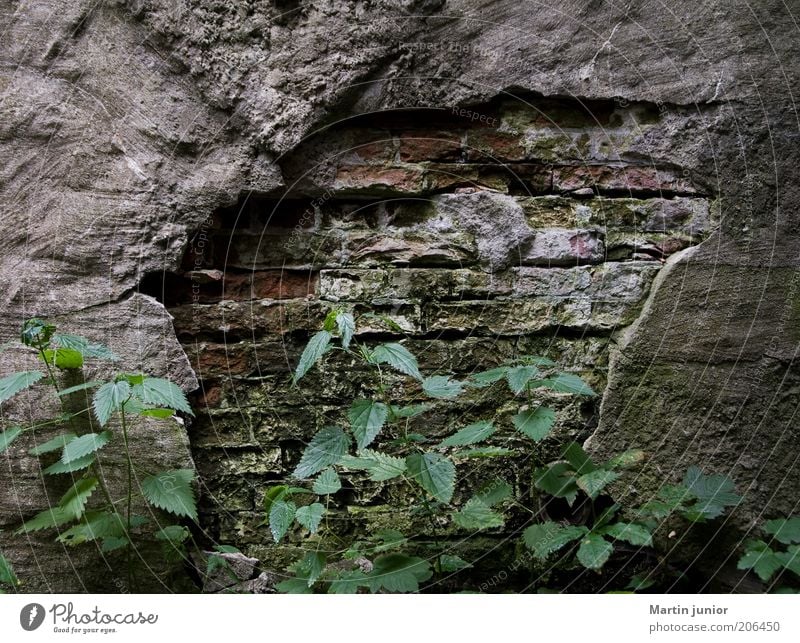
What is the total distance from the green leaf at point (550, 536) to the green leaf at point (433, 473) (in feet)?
0.88

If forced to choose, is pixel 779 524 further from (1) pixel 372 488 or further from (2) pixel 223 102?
(2) pixel 223 102

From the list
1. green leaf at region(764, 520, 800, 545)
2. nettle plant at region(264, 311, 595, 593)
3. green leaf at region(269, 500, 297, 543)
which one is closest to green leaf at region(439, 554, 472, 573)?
nettle plant at region(264, 311, 595, 593)

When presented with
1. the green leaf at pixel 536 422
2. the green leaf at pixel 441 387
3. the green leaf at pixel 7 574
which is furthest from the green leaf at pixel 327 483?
the green leaf at pixel 7 574

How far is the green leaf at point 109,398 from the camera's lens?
1.42 metres

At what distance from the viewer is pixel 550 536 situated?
1.56 metres

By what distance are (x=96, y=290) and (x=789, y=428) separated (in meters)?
1.78

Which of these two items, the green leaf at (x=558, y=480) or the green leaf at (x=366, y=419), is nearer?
the green leaf at (x=366, y=419)

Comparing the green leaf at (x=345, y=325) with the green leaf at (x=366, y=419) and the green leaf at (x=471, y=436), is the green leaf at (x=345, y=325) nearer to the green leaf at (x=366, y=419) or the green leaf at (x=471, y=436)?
the green leaf at (x=366, y=419)

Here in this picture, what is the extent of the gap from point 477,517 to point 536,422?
0.24m

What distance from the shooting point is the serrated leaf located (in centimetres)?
162

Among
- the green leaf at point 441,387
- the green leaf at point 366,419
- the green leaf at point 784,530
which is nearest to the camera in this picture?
the green leaf at point 366,419

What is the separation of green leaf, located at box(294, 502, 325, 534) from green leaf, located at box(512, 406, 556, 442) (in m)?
0.47

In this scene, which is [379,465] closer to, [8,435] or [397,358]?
[397,358]
